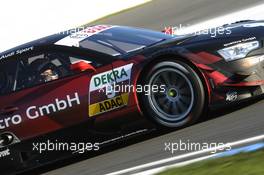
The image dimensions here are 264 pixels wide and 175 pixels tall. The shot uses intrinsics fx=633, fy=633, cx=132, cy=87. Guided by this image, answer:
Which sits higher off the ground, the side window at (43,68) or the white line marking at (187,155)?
the side window at (43,68)

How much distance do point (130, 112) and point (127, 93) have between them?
0.65 ft

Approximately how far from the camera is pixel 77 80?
663cm

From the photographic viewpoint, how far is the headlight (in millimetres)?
6309

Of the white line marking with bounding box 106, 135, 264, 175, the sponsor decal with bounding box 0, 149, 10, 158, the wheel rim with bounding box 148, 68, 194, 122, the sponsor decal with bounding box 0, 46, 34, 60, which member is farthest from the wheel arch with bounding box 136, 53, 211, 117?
the sponsor decal with bounding box 0, 149, 10, 158

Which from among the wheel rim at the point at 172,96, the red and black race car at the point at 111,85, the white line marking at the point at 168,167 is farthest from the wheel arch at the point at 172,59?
the white line marking at the point at 168,167

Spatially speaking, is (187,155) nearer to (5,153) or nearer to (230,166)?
(230,166)

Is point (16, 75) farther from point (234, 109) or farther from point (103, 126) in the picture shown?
point (234, 109)

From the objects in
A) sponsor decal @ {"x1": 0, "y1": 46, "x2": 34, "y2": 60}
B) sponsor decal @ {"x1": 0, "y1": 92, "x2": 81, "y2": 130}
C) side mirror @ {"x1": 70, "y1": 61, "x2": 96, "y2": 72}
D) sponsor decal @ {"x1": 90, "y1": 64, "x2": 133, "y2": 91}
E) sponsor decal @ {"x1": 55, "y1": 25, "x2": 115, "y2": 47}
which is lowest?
sponsor decal @ {"x1": 0, "y1": 92, "x2": 81, "y2": 130}

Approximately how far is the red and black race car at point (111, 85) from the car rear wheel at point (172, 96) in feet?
0.03

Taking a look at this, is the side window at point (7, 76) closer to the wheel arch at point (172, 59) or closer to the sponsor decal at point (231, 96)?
the wheel arch at point (172, 59)

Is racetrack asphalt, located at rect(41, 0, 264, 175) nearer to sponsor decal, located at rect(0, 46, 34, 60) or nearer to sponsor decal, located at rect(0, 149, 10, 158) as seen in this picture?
sponsor decal, located at rect(0, 149, 10, 158)

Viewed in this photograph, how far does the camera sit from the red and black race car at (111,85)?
6.30m

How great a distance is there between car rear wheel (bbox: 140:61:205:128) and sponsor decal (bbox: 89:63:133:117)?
0.82 ft

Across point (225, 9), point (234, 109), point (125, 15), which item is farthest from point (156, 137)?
point (125, 15)
